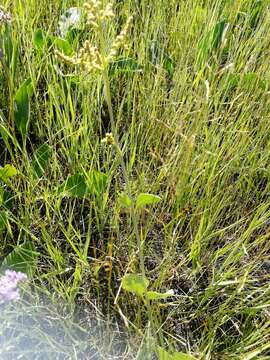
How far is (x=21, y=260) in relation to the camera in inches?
37.6

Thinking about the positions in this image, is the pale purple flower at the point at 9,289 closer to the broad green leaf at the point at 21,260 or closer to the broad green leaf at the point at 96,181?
the broad green leaf at the point at 21,260

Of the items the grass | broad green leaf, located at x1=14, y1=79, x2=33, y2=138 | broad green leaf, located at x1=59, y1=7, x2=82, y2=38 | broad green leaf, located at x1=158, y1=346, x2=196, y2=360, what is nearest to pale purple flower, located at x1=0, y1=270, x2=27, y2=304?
the grass

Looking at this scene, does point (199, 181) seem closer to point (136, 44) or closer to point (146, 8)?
point (136, 44)

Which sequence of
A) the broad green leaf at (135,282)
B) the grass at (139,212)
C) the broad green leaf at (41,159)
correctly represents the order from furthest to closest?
the broad green leaf at (41,159) < the grass at (139,212) < the broad green leaf at (135,282)

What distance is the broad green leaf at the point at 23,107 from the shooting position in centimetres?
111

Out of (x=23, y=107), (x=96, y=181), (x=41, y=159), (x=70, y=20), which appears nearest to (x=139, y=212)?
(x=96, y=181)

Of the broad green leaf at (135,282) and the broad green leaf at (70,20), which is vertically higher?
the broad green leaf at (70,20)

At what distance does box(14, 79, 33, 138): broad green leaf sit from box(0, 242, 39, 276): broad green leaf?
0.27 m

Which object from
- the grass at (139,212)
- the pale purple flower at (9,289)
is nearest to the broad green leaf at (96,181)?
the grass at (139,212)

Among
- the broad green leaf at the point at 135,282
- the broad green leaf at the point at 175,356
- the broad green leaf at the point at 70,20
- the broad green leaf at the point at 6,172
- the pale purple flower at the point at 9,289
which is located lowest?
the broad green leaf at the point at 175,356

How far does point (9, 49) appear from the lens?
1199mm

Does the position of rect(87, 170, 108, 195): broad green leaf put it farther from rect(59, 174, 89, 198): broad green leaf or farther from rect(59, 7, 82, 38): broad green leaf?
rect(59, 7, 82, 38): broad green leaf

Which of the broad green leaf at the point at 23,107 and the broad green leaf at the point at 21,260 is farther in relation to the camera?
the broad green leaf at the point at 23,107

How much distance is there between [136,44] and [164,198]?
18.0 inches
